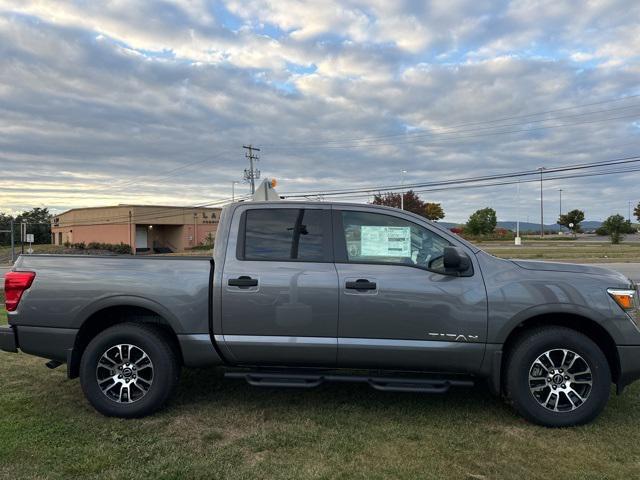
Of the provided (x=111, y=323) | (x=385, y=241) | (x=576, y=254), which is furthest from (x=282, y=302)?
(x=576, y=254)

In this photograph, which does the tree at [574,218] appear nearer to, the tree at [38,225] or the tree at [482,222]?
the tree at [482,222]

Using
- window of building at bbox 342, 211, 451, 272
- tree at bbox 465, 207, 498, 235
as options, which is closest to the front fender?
window of building at bbox 342, 211, 451, 272

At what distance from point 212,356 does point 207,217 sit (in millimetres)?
70037

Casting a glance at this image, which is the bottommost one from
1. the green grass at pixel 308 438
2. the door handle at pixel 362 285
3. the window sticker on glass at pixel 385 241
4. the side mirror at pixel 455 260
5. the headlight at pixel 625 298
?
the green grass at pixel 308 438

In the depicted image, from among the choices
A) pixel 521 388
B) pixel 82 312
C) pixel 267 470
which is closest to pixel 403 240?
pixel 521 388

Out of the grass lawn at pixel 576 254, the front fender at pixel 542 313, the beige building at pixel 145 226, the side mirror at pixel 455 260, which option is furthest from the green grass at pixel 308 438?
the beige building at pixel 145 226

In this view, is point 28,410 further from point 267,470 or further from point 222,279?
point 267,470

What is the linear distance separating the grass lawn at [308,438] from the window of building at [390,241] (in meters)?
1.31

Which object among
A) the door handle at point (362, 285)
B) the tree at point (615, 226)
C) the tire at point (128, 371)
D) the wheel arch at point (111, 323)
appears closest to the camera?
the door handle at point (362, 285)

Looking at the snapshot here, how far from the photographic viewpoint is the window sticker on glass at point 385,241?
4309mm

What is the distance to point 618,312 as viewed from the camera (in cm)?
407

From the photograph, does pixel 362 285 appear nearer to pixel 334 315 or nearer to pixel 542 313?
pixel 334 315

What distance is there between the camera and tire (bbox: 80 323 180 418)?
426 centimetres

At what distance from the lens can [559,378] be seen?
13.4 ft
